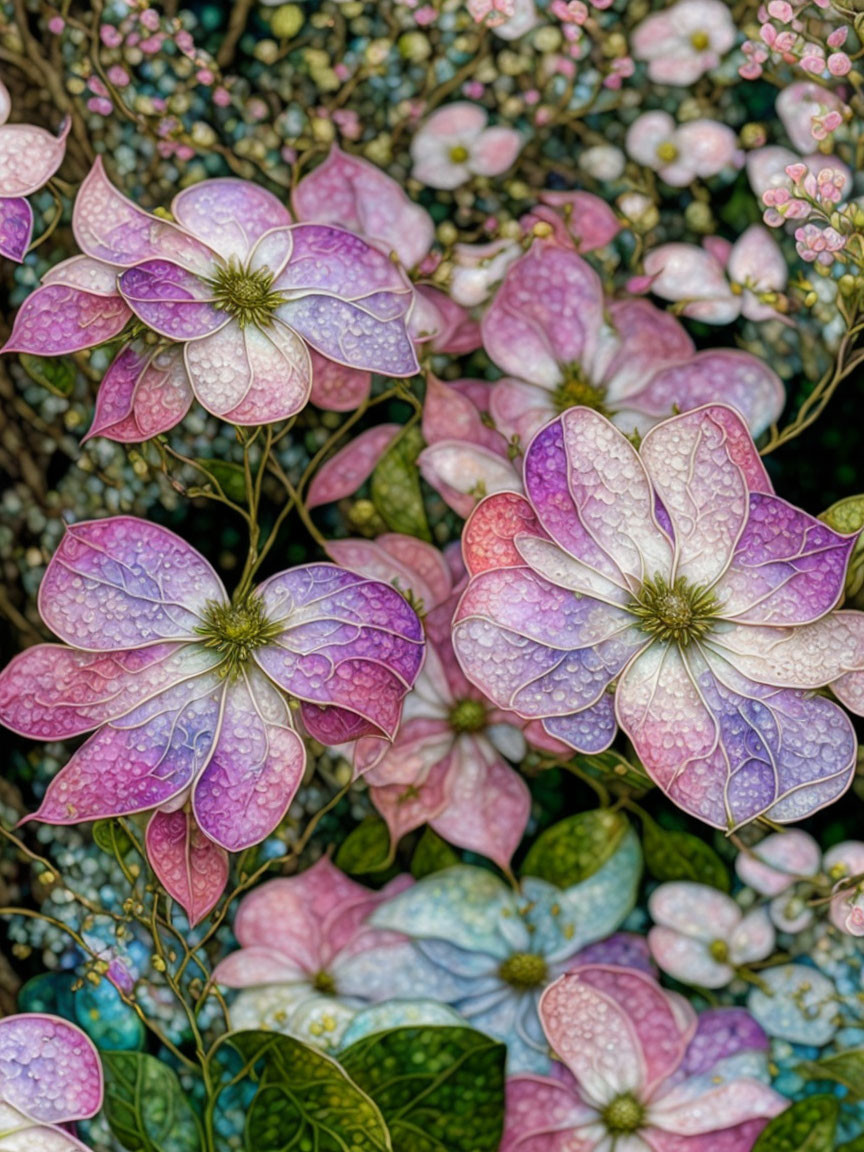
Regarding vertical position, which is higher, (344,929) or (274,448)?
(274,448)

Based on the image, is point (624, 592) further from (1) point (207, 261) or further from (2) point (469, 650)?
(1) point (207, 261)

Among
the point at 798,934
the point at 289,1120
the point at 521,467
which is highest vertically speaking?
the point at 521,467

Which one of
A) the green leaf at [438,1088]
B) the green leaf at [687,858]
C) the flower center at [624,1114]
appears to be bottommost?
the green leaf at [438,1088]

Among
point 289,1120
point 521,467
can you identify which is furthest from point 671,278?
point 289,1120

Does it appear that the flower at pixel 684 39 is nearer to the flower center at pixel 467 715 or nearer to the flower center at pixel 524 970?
the flower center at pixel 467 715

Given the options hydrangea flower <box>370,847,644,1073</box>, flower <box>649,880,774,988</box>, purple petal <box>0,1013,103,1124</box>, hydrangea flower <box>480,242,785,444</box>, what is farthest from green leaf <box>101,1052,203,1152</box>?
hydrangea flower <box>480,242,785,444</box>

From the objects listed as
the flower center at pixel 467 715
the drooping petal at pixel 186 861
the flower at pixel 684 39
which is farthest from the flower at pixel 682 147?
the drooping petal at pixel 186 861

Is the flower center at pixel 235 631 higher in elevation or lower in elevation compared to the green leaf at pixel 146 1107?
higher
